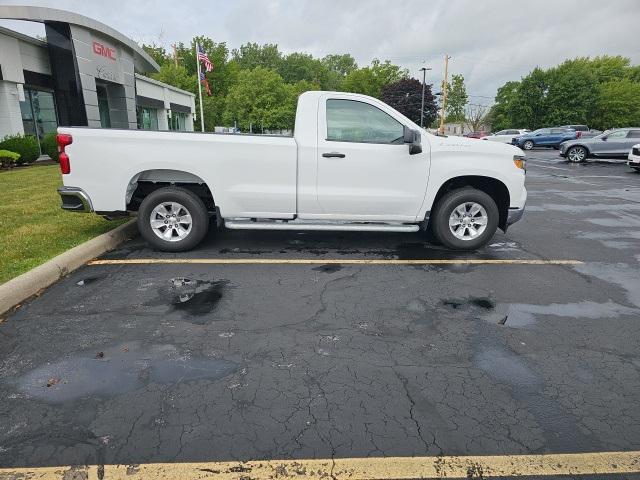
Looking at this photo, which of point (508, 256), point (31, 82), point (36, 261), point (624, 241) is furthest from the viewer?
point (31, 82)

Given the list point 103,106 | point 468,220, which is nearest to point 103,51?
point 103,106

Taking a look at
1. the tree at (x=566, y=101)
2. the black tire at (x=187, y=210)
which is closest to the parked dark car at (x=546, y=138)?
the tree at (x=566, y=101)

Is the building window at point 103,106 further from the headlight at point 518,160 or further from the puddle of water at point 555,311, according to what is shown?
the puddle of water at point 555,311

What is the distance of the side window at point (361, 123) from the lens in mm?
5742

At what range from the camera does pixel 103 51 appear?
18375mm

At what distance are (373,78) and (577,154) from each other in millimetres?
63955

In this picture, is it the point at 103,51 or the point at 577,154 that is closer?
the point at 103,51

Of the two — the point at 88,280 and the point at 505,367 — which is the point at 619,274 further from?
the point at 88,280

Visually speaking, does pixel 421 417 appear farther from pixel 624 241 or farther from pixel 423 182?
pixel 624 241

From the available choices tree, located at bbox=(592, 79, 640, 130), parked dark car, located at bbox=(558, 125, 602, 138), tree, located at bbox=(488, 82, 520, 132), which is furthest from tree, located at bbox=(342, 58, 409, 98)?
parked dark car, located at bbox=(558, 125, 602, 138)

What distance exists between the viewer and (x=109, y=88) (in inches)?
858

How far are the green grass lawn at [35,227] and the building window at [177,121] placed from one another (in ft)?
94.1

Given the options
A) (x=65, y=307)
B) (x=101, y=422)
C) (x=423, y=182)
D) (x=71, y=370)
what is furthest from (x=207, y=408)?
(x=423, y=182)

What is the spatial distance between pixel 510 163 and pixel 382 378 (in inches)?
160
